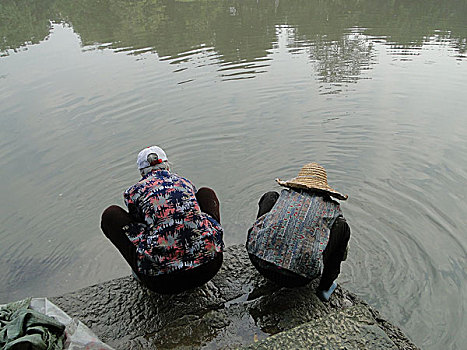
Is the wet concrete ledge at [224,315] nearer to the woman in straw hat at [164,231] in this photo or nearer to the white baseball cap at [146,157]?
the woman in straw hat at [164,231]

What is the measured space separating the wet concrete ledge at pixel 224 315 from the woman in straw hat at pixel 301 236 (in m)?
0.23

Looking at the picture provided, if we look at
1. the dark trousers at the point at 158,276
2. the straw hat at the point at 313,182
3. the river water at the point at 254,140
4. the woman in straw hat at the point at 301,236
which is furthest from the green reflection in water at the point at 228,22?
the dark trousers at the point at 158,276

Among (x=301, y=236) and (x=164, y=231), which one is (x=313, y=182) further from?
(x=164, y=231)

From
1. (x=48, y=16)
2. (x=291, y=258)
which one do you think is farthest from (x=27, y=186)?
(x=48, y=16)

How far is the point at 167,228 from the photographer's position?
2451 mm

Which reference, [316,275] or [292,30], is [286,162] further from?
[292,30]

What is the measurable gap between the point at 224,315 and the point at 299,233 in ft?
2.59

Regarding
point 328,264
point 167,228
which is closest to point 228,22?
point 328,264

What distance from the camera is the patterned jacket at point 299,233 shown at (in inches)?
100

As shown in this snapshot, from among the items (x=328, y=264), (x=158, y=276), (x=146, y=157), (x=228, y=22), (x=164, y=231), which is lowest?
(x=228, y=22)

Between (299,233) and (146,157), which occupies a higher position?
(146,157)

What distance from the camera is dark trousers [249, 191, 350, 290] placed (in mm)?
2627

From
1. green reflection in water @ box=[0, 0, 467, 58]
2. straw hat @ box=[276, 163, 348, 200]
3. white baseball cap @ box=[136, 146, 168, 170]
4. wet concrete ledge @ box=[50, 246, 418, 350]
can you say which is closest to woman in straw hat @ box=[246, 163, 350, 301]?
straw hat @ box=[276, 163, 348, 200]

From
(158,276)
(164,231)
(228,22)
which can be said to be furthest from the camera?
(228,22)
